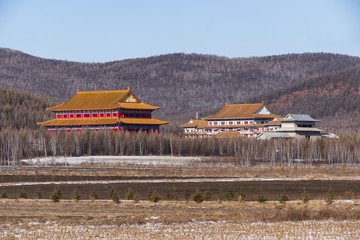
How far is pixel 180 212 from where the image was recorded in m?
41.6

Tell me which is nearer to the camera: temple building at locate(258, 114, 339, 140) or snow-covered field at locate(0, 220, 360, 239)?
snow-covered field at locate(0, 220, 360, 239)

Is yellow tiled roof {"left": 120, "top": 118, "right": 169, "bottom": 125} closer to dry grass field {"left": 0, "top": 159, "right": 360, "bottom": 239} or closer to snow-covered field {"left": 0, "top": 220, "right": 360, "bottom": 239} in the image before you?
dry grass field {"left": 0, "top": 159, "right": 360, "bottom": 239}

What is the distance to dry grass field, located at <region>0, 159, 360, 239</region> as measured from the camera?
32438 mm

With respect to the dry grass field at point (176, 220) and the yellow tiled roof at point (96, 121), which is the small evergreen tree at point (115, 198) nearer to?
the dry grass field at point (176, 220)

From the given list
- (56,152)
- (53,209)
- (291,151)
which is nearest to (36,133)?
(56,152)

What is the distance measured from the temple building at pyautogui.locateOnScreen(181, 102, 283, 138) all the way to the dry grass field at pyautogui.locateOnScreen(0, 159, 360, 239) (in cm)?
8345

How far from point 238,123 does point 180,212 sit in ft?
394

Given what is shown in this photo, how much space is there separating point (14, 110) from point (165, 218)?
6187 inches

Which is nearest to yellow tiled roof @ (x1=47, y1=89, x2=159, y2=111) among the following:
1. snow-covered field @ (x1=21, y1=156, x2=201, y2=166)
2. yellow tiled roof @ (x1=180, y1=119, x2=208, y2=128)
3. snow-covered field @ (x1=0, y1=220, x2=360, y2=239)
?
snow-covered field @ (x1=21, y1=156, x2=201, y2=166)

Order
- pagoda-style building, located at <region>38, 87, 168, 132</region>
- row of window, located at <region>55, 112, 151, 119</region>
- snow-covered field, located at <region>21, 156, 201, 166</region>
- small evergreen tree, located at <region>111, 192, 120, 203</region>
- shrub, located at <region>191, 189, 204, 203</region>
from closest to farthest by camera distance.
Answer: small evergreen tree, located at <region>111, 192, 120, 203</region> → shrub, located at <region>191, 189, 204, 203</region> → snow-covered field, located at <region>21, 156, 201, 166</region> → pagoda-style building, located at <region>38, 87, 168, 132</region> → row of window, located at <region>55, 112, 151, 119</region>

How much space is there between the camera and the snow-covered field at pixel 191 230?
103 feet

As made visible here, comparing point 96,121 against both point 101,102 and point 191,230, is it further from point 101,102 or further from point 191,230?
point 191,230

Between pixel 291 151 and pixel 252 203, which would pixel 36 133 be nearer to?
pixel 291 151

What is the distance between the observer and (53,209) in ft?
143
